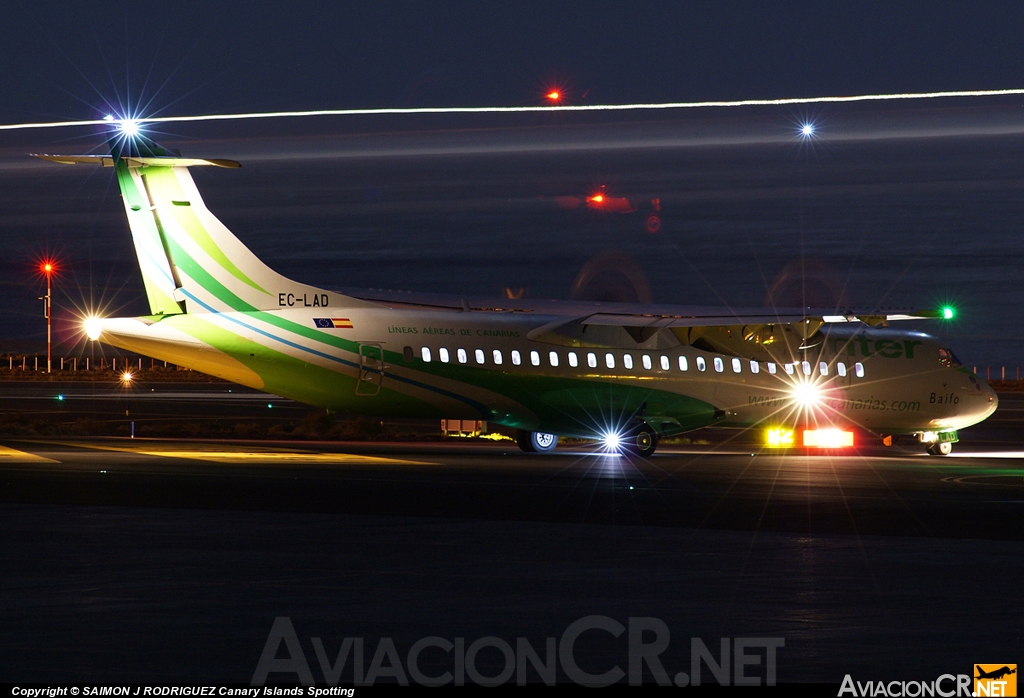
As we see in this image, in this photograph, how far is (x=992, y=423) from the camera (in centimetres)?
5700

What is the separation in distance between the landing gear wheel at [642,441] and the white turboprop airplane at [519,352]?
0.15 ft

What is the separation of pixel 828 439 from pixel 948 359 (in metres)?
6.07

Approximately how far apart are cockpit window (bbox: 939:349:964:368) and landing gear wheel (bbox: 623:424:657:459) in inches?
372

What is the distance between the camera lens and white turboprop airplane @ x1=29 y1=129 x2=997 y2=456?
33000 millimetres

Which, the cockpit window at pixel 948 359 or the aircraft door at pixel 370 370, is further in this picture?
the cockpit window at pixel 948 359

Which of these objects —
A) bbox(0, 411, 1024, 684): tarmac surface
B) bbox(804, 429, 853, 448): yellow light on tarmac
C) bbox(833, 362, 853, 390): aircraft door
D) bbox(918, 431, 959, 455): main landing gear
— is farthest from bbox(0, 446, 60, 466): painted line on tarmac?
bbox(918, 431, 959, 455): main landing gear

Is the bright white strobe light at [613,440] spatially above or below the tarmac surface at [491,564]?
above

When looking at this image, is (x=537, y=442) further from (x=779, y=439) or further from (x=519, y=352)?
(x=779, y=439)

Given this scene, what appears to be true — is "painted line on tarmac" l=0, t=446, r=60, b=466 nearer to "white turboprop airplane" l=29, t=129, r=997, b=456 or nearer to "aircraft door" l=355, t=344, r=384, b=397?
"white turboprop airplane" l=29, t=129, r=997, b=456

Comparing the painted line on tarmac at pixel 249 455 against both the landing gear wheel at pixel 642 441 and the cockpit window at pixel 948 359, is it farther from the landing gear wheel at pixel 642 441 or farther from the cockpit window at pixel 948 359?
the cockpit window at pixel 948 359

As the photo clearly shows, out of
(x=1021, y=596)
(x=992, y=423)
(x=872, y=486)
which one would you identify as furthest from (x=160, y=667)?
(x=992, y=423)

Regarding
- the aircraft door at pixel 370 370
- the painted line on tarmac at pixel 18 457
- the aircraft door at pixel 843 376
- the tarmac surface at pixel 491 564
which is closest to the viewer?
the tarmac surface at pixel 491 564

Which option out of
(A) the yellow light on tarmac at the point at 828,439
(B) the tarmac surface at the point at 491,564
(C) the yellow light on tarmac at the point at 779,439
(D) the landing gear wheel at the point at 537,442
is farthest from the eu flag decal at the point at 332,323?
(A) the yellow light on tarmac at the point at 828,439

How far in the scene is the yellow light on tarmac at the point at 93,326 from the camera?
31875 millimetres
